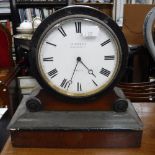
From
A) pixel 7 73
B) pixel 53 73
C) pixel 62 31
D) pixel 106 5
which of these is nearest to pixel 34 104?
pixel 53 73

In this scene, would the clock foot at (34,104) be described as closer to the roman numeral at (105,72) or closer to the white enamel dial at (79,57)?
the white enamel dial at (79,57)

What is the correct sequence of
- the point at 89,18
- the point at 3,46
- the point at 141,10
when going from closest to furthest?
1. the point at 89,18
2. the point at 3,46
3. the point at 141,10

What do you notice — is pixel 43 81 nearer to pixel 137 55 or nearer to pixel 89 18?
pixel 89 18

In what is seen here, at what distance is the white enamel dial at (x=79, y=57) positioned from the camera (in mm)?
623

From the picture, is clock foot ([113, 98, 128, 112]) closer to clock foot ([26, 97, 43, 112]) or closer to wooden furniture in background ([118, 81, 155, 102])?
clock foot ([26, 97, 43, 112])

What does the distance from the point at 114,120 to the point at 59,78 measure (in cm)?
17

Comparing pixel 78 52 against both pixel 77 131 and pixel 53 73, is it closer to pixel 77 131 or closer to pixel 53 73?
pixel 53 73

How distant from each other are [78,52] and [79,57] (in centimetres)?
1

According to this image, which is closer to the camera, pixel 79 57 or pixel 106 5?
pixel 79 57

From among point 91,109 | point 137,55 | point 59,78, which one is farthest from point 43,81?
point 137,55

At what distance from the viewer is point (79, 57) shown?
64cm

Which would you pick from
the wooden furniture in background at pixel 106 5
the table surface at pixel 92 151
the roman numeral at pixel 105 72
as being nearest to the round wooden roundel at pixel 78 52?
the roman numeral at pixel 105 72

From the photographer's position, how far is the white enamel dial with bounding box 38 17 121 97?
0.62 meters

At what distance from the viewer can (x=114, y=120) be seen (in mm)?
632
